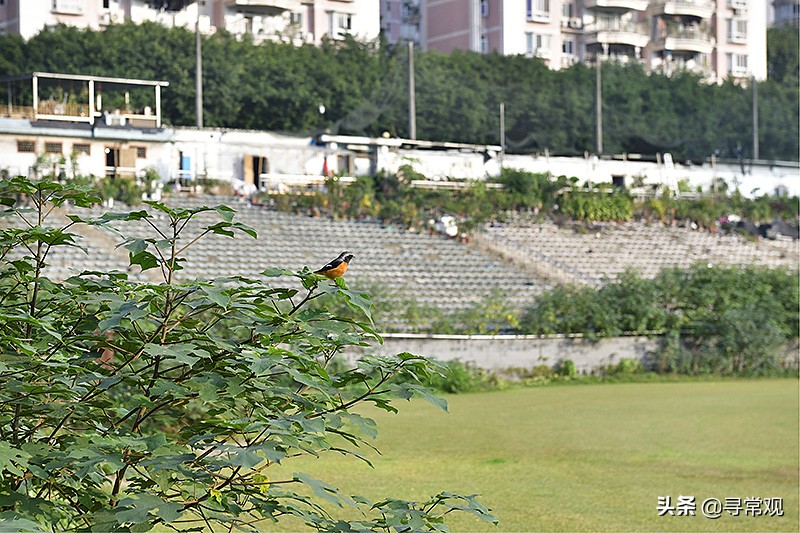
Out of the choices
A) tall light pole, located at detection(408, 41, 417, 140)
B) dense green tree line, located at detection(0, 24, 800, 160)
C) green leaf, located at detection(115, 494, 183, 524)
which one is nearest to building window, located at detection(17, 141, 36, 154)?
dense green tree line, located at detection(0, 24, 800, 160)

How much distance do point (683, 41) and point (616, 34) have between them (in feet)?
10.4

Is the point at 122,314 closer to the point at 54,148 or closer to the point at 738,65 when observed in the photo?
the point at 54,148

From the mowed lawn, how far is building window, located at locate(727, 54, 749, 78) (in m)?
37.5

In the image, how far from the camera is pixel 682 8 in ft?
167

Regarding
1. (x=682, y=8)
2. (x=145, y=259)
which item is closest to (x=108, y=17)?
(x=682, y=8)

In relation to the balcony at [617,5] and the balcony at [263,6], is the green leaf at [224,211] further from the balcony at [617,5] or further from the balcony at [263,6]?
the balcony at [617,5]

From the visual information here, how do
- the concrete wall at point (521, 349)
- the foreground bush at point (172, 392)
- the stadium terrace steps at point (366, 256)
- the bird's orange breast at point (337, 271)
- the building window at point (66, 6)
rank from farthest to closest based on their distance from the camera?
1. the building window at point (66, 6)
2. the stadium terrace steps at point (366, 256)
3. the concrete wall at point (521, 349)
4. the bird's orange breast at point (337, 271)
5. the foreground bush at point (172, 392)

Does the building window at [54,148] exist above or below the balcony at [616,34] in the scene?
below

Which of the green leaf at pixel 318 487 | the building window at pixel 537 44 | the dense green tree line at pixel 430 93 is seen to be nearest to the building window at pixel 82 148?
the dense green tree line at pixel 430 93

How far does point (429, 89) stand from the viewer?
1522 inches

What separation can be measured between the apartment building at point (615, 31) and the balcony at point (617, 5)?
0.14 ft

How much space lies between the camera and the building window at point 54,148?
29.2 metres

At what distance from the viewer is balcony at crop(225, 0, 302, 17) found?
41.8 m

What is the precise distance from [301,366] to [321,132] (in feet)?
106
